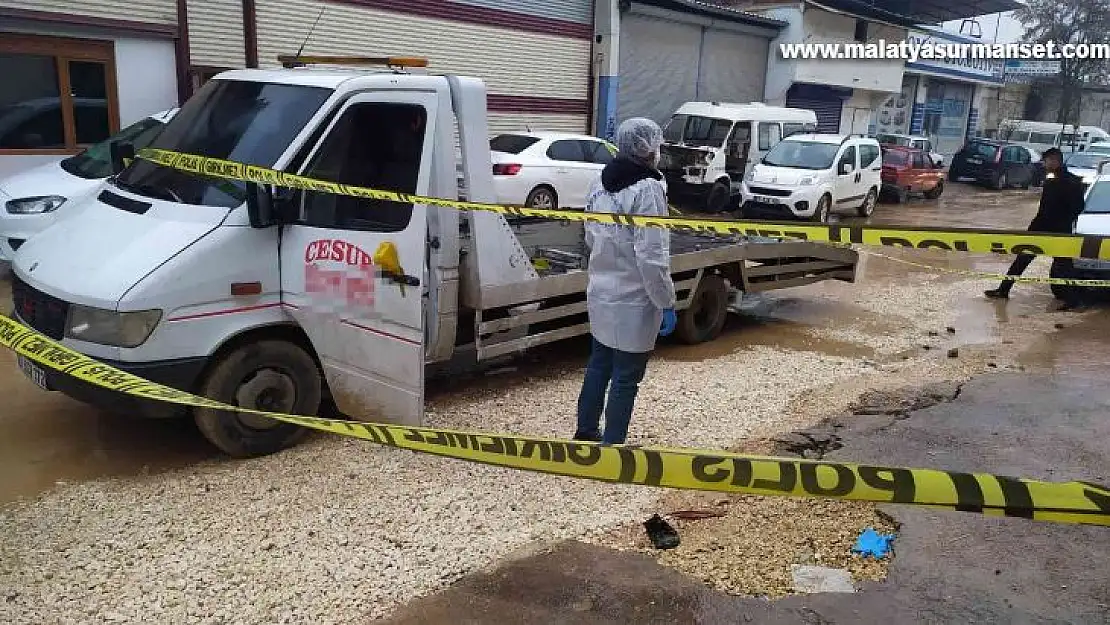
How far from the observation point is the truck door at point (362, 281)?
→ 4.67 meters

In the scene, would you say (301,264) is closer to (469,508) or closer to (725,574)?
(469,508)

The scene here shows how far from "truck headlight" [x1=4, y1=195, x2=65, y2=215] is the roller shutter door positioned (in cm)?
2349

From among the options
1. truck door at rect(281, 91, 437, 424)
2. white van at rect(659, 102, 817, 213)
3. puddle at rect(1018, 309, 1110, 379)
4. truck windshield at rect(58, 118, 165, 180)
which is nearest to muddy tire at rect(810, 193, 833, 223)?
white van at rect(659, 102, 817, 213)

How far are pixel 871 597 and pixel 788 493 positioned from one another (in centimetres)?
156

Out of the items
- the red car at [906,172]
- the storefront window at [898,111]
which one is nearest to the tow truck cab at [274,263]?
A: the red car at [906,172]

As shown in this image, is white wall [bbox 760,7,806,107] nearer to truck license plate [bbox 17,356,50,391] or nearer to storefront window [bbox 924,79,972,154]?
storefront window [bbox 924,79,972,154]

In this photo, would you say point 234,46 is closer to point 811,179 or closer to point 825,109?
point 811,179

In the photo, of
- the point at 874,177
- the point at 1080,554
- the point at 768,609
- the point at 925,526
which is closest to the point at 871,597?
the point at 768,609

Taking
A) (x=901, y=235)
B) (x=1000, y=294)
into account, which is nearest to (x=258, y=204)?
(x=901, y=235)

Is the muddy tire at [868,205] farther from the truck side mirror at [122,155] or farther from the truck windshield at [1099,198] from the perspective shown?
the truck side mirror at [122,155]

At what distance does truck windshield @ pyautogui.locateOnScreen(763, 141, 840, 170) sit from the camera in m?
17.6

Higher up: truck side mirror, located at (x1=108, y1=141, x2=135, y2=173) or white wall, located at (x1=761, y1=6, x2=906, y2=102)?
white wall, located at (x1=761, y1=6, x2=906, y2=102)

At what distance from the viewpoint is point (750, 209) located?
56.9 feet

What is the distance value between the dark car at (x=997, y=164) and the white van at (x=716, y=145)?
13.0 metres
